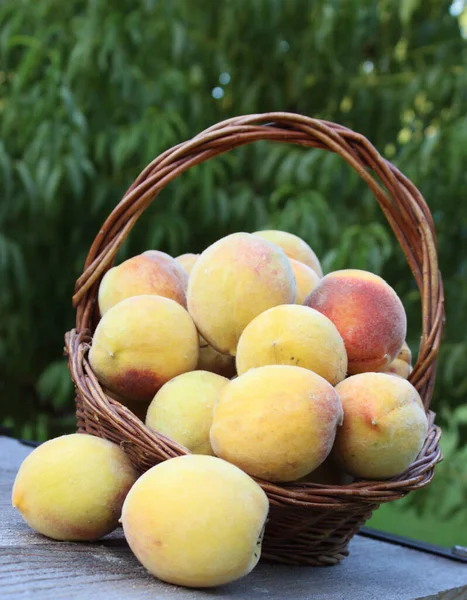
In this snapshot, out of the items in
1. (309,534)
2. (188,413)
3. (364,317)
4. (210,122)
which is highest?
(210,122)

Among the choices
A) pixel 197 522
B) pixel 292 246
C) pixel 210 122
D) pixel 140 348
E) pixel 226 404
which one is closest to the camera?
pixel 197 522

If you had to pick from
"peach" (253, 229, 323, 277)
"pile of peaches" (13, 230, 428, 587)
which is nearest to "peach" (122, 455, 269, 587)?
"pile of peaches" (13, 230, 428, 587)

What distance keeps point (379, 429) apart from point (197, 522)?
0.23 meters

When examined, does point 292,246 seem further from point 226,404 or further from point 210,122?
point 210,122

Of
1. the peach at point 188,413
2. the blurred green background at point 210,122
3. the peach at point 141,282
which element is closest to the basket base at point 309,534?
the peach at point 188,413

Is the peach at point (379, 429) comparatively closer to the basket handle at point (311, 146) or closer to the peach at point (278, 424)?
the peach at point (278, 424)

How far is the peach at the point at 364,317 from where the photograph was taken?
0.91 metres

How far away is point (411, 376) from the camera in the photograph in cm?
99

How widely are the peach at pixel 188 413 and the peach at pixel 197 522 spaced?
0.11m

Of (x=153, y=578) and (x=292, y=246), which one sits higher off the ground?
(x=292, y=246)

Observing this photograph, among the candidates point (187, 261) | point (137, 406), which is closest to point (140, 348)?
point (137, 406)

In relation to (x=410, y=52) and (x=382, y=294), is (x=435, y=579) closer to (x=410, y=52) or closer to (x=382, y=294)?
(x=382, y=294)

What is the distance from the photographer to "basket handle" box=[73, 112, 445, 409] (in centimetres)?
100

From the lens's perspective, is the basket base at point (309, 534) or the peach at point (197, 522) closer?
the peach at point (197, 522)
